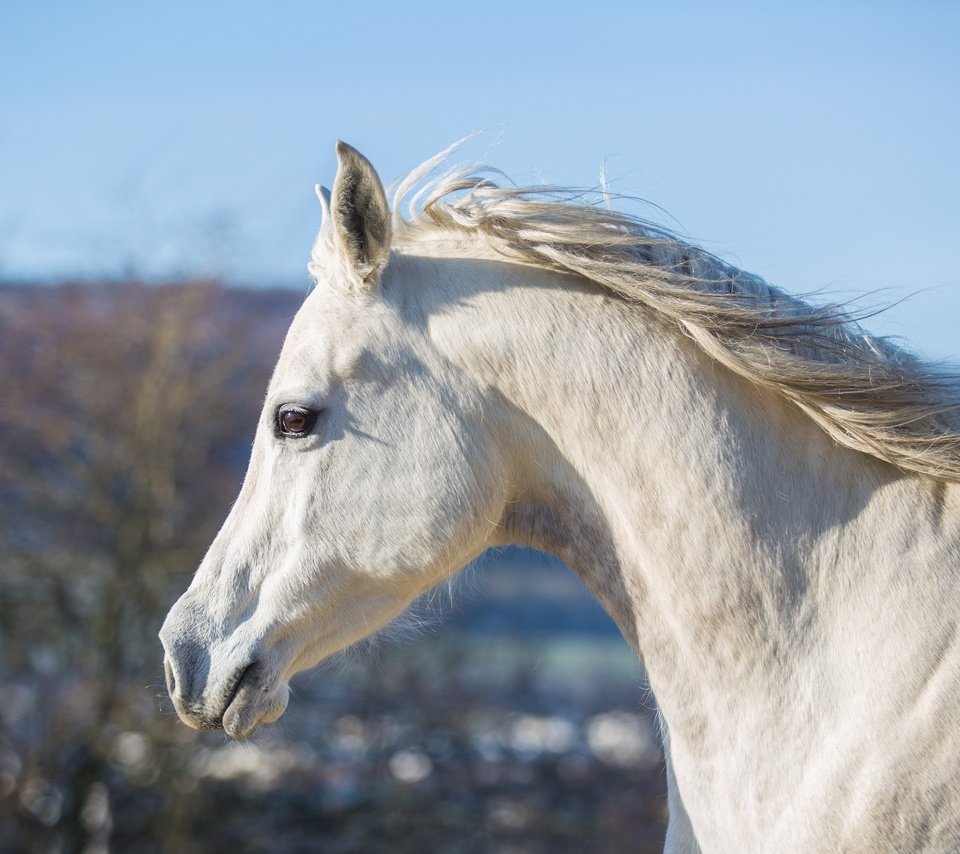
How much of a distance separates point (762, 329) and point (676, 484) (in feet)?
1.26

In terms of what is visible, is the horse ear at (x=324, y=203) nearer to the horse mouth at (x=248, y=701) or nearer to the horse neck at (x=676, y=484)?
the horse neck at (x=676, y=484)

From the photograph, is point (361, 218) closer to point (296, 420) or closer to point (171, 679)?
point (296, 420)

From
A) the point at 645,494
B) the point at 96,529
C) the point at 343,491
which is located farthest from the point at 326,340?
the point at 96,529

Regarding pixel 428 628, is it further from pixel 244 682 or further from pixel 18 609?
pixel 18 609

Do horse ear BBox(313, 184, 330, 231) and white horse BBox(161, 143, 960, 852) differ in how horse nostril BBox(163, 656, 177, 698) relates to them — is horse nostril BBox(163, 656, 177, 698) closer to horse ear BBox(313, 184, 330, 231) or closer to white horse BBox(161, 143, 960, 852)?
white horse BBox(161, 143, 960, 852)

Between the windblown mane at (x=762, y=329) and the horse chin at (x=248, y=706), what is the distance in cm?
118

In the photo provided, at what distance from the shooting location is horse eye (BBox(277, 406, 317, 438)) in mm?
2607

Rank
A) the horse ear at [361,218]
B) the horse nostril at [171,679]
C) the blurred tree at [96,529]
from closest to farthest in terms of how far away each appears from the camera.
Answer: the horse ear at [361,218], the horse nostril at [171,679], the blurred tree at [96,529]

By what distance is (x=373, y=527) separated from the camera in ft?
8.45

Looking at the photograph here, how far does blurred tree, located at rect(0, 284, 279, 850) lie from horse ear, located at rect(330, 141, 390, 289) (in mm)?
7411

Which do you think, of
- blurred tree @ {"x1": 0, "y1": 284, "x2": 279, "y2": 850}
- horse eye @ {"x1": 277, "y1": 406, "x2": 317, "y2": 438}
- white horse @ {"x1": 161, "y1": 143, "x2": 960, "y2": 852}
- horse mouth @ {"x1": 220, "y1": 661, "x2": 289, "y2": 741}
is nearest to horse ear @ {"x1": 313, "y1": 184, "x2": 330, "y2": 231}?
white horse @ {"x1": 161, "y1": 143, "x2": 960, "y2": 852}

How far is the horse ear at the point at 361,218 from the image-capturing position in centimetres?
252

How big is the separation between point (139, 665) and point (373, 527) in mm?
7836

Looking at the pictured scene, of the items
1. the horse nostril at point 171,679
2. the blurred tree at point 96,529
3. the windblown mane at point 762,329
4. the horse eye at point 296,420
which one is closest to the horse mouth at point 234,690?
the horse nostril at point 171,679
